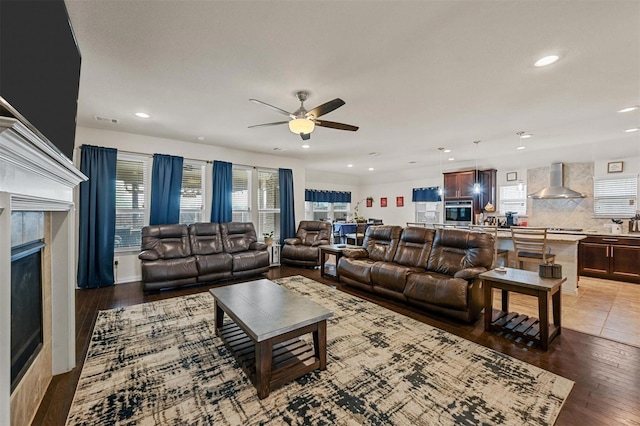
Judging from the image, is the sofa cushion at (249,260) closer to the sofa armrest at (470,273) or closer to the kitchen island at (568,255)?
the sofa armrest at (470,273)

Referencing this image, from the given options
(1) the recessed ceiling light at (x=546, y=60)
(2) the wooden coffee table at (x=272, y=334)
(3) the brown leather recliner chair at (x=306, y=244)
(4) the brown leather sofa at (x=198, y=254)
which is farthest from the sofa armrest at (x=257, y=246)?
(1) the recessed ceiling light at (x=546, y=60)

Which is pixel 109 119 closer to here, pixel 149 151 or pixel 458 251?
pixel 149 151

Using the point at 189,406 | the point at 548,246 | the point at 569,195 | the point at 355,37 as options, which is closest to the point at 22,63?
the point at 355,37

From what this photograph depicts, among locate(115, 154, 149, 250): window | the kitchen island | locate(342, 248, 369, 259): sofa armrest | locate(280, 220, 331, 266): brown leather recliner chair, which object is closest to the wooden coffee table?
locate(342, 248, 369, 259): sofa armrest

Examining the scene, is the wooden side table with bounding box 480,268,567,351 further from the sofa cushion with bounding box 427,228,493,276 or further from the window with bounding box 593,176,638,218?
the window with bounding box 593,176,638,218

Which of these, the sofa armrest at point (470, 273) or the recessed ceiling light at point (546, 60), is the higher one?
the recessed ceiling light at point (546, 60)

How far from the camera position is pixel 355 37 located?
6.88 ft

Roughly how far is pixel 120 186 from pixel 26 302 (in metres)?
3.65

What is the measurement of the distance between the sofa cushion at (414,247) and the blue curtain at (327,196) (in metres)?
5.13

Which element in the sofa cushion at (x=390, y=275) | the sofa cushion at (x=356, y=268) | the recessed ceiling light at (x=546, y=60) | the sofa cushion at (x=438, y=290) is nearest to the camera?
the recessed ceiling light at (x=546, y=60)

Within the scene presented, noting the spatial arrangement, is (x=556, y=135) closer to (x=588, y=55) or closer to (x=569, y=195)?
(x=569, y=195)

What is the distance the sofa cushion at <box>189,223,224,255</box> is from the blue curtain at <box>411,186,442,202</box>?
628cm

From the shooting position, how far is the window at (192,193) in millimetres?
5477

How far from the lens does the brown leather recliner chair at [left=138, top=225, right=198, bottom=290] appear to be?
4.12m
